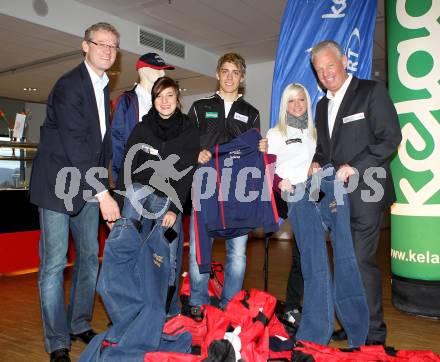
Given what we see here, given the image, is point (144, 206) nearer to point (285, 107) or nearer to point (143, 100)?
point (143, 100)

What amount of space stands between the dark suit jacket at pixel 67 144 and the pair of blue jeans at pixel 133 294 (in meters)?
0.32

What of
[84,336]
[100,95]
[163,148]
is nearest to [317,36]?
[163,148]

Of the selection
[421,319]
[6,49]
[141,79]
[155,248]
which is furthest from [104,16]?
[421,319]

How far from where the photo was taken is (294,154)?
110 inches

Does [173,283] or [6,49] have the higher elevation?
[6,49]

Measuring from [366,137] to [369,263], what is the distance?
74 cm

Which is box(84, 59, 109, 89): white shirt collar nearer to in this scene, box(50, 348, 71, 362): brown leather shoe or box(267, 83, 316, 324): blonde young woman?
box(267, 83, 316, 324): blonde young woman

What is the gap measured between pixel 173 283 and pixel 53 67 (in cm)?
648

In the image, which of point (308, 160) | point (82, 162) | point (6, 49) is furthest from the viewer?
point (6, 49)

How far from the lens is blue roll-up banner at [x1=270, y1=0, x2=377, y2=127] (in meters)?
3.31

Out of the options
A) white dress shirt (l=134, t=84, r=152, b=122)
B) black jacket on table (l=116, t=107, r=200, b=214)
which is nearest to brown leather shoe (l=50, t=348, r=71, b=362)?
black jacket on table (l=116, t=107, r=200, b=214)

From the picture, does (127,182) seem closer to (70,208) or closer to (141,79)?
(70,208)

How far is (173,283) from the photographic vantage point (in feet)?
9.36

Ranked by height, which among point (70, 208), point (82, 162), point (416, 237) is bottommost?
point (416, 237)
